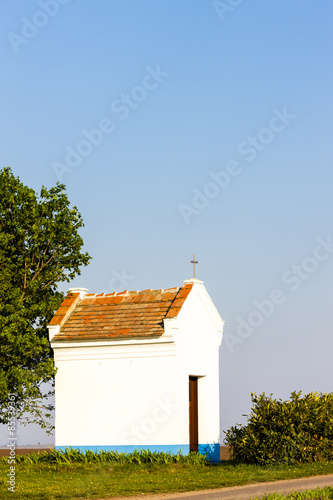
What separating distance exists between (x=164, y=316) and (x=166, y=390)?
2.58m

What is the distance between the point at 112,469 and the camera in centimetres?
2233

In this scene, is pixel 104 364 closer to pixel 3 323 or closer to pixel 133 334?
pixel 133 334

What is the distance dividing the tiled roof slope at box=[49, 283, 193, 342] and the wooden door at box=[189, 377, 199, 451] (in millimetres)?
2842

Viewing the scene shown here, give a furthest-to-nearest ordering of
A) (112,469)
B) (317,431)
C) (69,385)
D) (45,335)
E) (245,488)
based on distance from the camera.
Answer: (45,335), (69,385), (317,431), (112,469), (245,488)

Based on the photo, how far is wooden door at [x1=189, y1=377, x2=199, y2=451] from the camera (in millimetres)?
25672

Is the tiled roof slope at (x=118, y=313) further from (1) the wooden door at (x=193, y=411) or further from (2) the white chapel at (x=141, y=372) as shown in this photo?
(1) the wooden door at (x=193, y=411)

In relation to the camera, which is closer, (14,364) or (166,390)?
(166,390)

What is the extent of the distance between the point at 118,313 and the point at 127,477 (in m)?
7.16

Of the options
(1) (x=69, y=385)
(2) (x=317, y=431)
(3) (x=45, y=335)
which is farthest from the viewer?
(3) (x=45, y=335)

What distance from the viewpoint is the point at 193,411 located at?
85.1 ft

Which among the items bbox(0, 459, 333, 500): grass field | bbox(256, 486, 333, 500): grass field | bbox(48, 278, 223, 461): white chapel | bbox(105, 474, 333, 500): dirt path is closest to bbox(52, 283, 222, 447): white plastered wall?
bbox(48, 278, 223, 461): white chapel

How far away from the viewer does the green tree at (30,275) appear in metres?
25.8

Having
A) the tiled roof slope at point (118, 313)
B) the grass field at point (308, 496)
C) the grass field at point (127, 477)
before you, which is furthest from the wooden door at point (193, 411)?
the grass field at point (308, 496)

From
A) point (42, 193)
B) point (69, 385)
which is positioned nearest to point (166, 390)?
point (69, 385)
